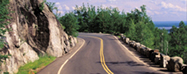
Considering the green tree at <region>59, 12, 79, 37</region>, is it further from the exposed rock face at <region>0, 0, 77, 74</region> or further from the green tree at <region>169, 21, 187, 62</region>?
the green tree at <region>169, 21, 187, 62</region>

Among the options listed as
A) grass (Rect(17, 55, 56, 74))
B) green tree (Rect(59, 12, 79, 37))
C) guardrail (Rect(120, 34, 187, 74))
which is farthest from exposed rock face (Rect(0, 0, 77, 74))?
guardrail (Rect(120, 34, 187, 74))

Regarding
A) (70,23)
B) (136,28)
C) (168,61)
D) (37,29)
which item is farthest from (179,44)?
(37,29)

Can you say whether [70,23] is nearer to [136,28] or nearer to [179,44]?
[136,28]

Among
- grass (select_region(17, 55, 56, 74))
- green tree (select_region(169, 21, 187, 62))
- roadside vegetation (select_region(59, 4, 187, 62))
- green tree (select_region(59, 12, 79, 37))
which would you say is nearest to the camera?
grass (select_region(17, 55, 56, 74))

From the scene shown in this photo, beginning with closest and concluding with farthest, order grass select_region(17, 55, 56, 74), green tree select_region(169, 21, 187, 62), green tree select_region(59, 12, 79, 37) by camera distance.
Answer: grass select_region(17, 55, 56, 74), green tree select_region(59, 12, 79, 37), green tree select_region(169, 21, 187, 62)

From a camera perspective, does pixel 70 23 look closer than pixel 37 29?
No

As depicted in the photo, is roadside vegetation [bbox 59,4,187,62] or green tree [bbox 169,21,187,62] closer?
roadside vegetation [bbox 59,4,187,62]

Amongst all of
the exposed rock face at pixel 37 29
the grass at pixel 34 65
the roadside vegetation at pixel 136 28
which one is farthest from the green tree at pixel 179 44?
the grass at pixel 34 65

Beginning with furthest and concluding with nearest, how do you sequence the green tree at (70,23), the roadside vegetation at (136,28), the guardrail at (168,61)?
the roadside vegetation at (136,28) → the green tree at (70,23) → the guardrail at (168,61)

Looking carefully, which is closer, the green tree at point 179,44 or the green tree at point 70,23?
the green tree at point 70,23

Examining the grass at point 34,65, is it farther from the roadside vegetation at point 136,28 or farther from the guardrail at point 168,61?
the roadside vegetation at point 136,28

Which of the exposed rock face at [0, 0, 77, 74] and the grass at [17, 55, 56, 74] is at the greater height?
the exposed rock face at [0, 0, 77, 74]

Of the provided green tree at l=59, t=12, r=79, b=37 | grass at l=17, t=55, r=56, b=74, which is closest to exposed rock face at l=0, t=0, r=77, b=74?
grass at l=17, t=55, r=56, b=74

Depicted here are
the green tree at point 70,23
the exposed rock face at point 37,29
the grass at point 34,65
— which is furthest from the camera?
the green tree at point 70,23
